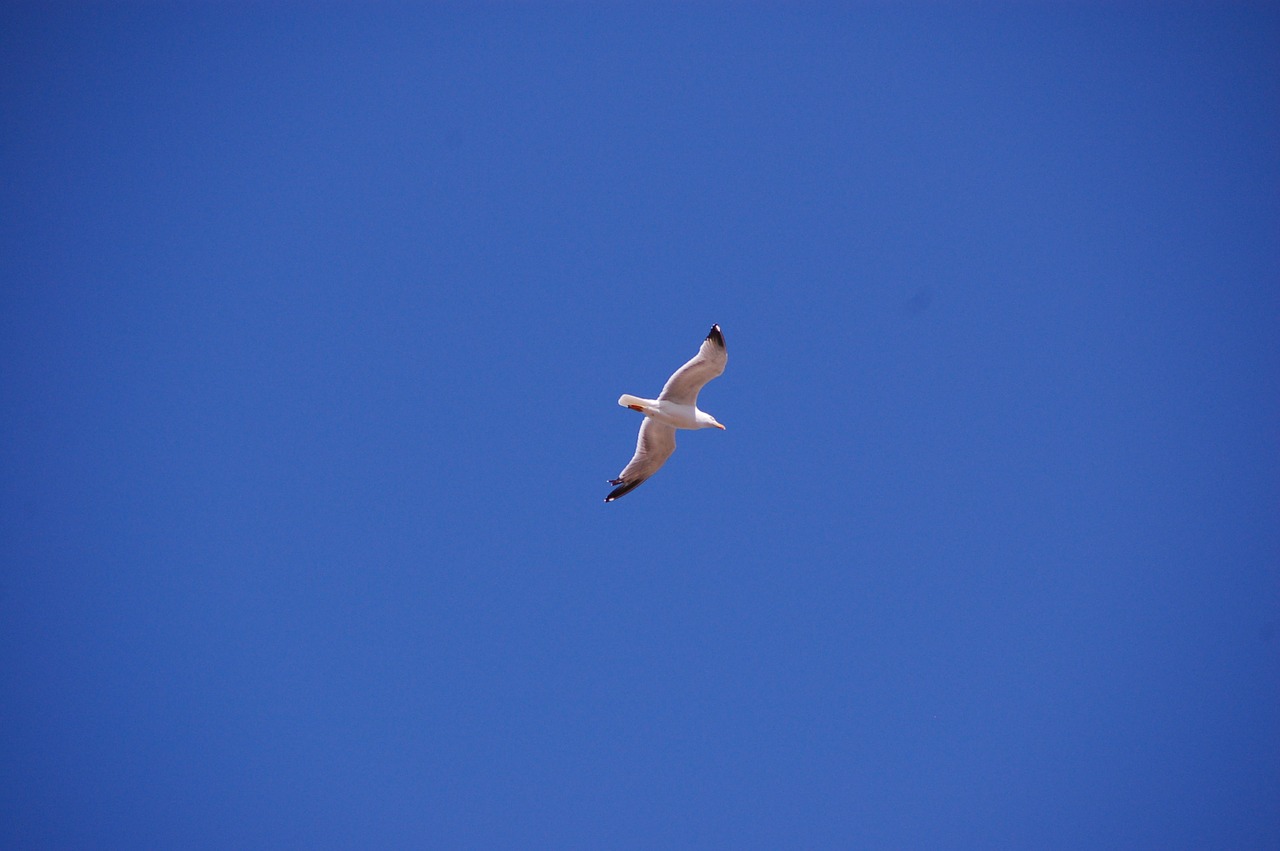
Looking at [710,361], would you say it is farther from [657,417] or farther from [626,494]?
[626,494]

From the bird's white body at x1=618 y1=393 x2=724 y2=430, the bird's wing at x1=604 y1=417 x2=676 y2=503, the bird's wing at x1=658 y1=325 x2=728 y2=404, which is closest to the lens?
the bird's wing at x1=658 y1=325 x2=728 y2=404

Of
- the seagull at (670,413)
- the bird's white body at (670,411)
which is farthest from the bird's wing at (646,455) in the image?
the bird's white body at (670,411)

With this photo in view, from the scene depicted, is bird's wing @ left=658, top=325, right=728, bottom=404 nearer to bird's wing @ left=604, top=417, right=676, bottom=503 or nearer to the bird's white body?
the bird's white body

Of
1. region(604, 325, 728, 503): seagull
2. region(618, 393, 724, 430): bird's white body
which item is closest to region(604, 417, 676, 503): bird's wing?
region(604, 325, 728, 503): seagull

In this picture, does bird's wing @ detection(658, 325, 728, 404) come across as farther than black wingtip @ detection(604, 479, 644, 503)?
No

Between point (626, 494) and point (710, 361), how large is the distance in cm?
261

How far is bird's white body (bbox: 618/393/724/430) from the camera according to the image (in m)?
10.3

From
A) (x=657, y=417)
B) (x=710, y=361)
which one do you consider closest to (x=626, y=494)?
(x=657, y=417)

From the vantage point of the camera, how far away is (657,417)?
10633 millimetres

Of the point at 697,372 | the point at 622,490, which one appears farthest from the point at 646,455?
the point at 697,372

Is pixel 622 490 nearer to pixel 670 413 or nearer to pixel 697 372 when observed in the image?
pixel 670 413

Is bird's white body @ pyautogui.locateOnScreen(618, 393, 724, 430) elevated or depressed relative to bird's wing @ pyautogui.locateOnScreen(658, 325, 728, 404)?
depressed

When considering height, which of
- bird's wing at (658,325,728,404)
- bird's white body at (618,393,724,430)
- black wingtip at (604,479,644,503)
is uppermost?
bird's wing at (658,325,728,404)

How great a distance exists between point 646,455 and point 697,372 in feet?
5.95
